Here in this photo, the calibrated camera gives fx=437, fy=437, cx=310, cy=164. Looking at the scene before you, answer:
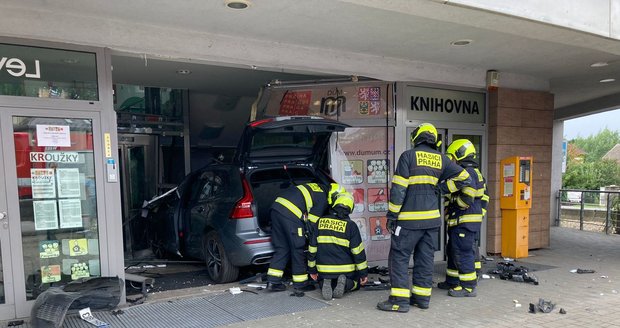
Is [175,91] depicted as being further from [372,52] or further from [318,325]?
[318,325]

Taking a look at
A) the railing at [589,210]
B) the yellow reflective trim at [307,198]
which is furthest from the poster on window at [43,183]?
the railing at [589,210]

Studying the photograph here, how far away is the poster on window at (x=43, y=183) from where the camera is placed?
14.4 ft

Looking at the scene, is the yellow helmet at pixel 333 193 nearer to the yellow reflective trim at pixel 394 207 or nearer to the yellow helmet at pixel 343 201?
the yellow helmet at pixel 343 201

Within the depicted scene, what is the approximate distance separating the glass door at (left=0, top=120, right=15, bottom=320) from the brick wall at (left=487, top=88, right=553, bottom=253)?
22.4 ft

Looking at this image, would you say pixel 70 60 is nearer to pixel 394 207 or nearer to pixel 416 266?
pixel 394 207

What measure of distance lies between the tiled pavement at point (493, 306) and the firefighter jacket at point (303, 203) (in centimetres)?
95

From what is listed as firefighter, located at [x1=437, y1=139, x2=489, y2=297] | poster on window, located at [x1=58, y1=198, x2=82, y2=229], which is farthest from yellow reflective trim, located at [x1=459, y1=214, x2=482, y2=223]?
Answer: poster on window, located at [x1=58, y1=198, x2=82, y2=229]

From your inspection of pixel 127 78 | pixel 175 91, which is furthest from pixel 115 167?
pixel 175 91

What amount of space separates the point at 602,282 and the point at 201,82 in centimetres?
691

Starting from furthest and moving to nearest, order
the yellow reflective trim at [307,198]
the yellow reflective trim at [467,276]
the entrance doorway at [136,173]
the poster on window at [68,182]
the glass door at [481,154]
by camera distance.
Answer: the entrance doorway at [136,173], the glass door at [481,154], the yellow reflective trim at [307,198], the yellow reflective trim at [467,276], the poster on window at [68,182]

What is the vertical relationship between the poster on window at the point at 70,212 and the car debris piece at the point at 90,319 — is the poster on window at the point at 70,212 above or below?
above

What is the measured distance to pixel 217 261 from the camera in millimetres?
5738

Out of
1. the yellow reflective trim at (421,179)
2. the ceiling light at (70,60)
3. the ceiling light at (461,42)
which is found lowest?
the yellow reflective trim at (421,179)

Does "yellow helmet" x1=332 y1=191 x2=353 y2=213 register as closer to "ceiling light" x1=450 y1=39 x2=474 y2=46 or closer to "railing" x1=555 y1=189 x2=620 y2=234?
"ceiling light" x1=450 y1=39 x2=474 y2=46
